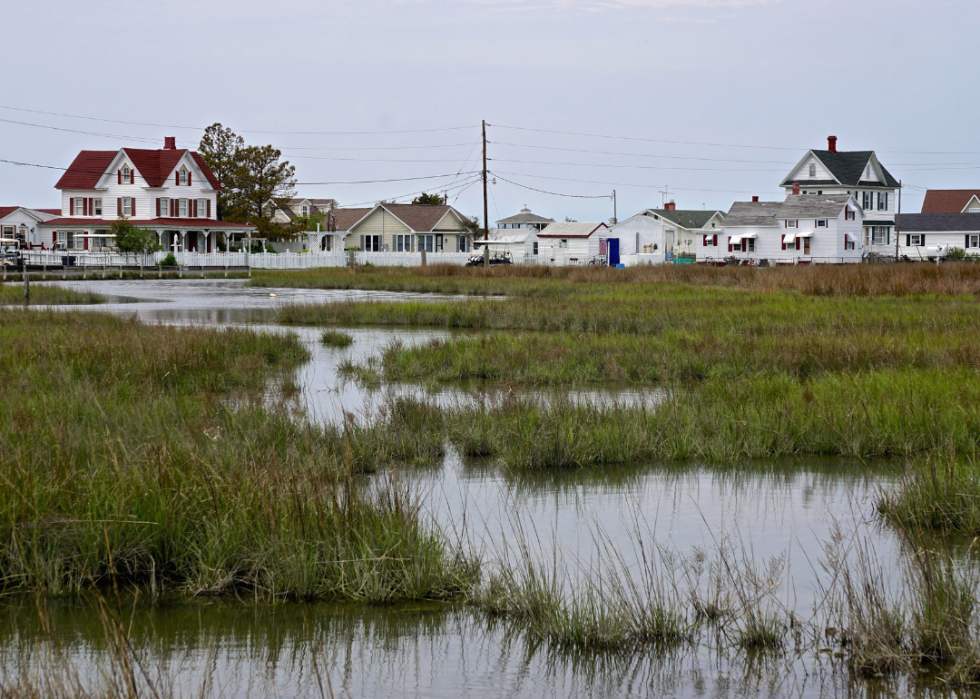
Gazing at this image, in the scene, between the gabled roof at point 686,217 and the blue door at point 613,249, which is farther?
the gabled roof at point 686,217

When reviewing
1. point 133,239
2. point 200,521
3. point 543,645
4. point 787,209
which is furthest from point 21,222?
point 543,645

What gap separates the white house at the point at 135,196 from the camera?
227 ft

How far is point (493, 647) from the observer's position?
5.25 m

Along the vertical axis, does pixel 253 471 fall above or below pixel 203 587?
above

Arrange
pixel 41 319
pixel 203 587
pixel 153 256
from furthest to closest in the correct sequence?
pixel 153 256, pixel 41 319, pixel 203 587

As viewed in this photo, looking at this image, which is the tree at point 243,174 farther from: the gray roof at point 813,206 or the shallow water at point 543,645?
the shallow water at point 543,645

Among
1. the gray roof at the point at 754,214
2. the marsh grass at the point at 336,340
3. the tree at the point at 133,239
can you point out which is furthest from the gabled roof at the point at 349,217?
the marsh grass at the point at 336,340

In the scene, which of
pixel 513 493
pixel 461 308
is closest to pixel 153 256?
pixel 461 308

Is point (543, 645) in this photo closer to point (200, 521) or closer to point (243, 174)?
point (200, 521)

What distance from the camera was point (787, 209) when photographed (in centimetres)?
7212

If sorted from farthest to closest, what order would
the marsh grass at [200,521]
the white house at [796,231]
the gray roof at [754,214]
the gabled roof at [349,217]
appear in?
the gabled roof at [349,217], the gray roof at [754,214], the white house at [796,231], the marsh grass at [200,521]

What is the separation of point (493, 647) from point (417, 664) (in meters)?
0.43

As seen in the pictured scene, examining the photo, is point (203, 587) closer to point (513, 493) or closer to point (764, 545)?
point (513, 493)

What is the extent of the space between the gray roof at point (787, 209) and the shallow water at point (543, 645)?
214 feet
